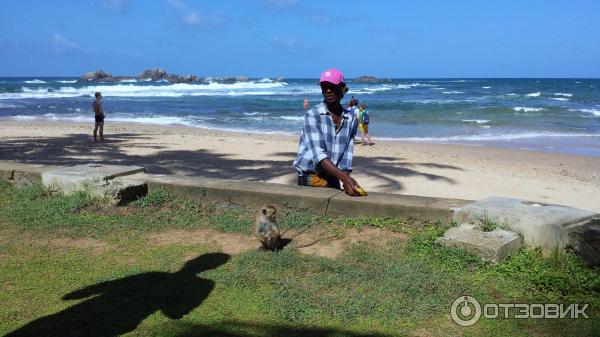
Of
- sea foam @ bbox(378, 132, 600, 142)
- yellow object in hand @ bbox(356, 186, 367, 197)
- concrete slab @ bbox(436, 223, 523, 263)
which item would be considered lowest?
sea foam @ bbox(378, 132, 600, 142)

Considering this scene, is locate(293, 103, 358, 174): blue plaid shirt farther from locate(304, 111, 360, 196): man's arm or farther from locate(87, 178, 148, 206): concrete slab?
locate(87, 178, 148, 206): concrete slab

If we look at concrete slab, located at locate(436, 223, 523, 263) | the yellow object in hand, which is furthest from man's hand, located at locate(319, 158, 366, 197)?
concrete slab, located at locate(436, 223, 523, 263)

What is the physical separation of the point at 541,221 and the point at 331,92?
5.77ft

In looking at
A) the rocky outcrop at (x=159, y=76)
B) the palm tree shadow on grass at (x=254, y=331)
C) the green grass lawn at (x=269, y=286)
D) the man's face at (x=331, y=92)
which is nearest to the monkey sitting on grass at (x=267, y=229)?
the green grass lawn at (x=269, y=286)

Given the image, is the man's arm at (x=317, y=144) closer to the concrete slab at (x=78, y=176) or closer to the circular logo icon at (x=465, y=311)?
the circular logo icon at (x=465, y=311)

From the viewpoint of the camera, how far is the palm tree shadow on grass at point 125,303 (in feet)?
9.62

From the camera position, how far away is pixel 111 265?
3926mm

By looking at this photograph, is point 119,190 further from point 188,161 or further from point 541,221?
point 188,161

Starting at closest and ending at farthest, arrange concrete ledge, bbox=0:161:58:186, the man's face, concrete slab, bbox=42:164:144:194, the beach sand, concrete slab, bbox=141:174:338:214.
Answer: the man's face
concrete slab, bbox=141:174:338:214
concrete slab, bbox=42:164:144:194
concrete ledge, bbox=0:161:58:186
the beach sand

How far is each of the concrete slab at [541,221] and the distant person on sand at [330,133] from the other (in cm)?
105

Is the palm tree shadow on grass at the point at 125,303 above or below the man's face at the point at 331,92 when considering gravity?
below

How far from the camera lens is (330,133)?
4.14m

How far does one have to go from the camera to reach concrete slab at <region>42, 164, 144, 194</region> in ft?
18.4

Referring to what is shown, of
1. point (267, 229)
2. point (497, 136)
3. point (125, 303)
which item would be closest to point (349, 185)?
point (267, 229)
